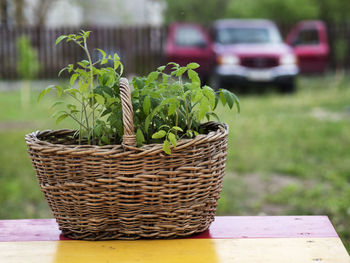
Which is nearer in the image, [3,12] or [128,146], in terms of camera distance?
[128,146]

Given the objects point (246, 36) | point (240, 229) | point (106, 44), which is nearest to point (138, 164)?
point (240, 229)

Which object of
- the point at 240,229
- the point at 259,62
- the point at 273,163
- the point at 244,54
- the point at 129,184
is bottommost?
the point at 273,163

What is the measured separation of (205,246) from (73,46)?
1253cm

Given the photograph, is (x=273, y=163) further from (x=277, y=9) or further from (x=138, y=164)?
(x=277, y=9)

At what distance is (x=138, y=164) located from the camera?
127cm

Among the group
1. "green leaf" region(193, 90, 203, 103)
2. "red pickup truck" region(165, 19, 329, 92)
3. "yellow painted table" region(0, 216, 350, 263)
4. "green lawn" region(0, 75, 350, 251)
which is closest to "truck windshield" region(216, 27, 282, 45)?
"red pickup truck" region(165, 19, 329, 92)

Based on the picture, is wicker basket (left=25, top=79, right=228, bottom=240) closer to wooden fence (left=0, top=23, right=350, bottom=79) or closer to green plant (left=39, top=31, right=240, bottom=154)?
green plant (left=39, top=31, right=240, bottom=154)

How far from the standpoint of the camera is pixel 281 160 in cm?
460

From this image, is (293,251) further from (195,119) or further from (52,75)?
(52,75)

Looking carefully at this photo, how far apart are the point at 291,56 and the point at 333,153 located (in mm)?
5093

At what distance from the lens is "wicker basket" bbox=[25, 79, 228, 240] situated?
4.18 ft

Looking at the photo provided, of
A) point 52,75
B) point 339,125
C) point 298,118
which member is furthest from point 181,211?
point 52,75

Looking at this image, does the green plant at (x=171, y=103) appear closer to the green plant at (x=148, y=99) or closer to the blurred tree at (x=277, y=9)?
the green plant at (x=148, y=99)

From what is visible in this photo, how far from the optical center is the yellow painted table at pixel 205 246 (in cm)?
129
